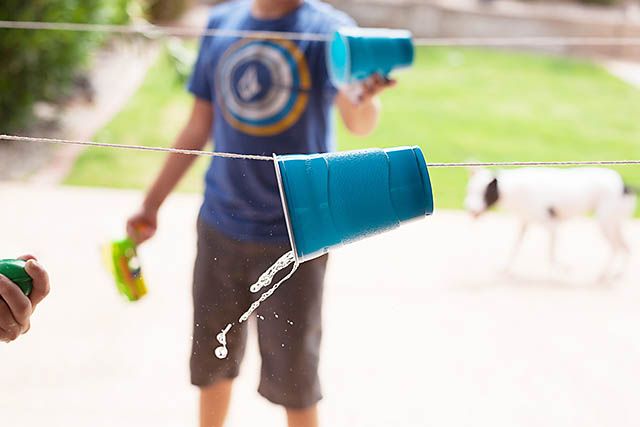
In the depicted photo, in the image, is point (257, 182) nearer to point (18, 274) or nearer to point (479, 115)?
point (18, 274)

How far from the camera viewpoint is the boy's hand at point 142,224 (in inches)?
34.1

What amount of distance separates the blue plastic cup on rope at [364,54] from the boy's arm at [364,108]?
0.01 meters

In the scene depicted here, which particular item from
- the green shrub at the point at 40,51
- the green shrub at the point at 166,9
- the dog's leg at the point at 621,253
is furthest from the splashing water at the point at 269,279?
the green shrub at the point at 166,9

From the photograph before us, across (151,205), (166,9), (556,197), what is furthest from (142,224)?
(166,9)

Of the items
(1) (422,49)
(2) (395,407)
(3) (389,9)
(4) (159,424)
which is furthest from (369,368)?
(3) (389,9)

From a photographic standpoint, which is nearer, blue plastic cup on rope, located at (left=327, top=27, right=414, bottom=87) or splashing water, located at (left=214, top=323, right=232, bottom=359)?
splashing water, located at (left=214, top=323, right=232, bottom=359)

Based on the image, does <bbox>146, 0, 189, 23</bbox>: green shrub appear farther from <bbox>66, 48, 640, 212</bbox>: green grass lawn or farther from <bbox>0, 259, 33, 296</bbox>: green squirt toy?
<bbox>0, 259, 33, 296</bbox>: green squirt toy

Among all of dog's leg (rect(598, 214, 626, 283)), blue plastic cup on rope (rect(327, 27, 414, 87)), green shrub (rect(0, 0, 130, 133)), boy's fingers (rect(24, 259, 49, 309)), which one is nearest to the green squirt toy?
boy's fingers (rect(24, 259, 49, 309))

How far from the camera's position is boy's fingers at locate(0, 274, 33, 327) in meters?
0.50

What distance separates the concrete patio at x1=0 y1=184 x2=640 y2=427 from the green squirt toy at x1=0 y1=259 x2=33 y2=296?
7.0 inches

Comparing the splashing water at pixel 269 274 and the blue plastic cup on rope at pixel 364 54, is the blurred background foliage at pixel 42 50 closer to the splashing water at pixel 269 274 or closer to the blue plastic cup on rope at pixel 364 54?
the blue plastic cup on rope at pixel 364 54

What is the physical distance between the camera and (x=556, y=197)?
4.04 ft

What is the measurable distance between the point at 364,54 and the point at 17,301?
490 millimetres

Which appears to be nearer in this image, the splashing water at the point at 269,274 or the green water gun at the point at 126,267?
the splashing water at the point at 269,274
